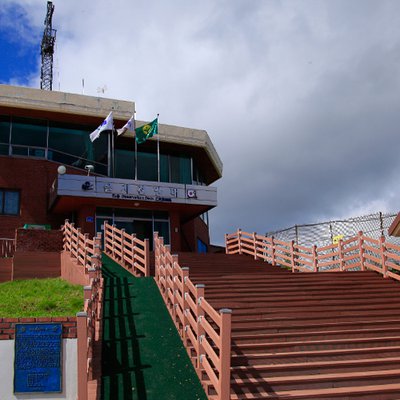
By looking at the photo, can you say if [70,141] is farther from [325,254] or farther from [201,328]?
[201,328]

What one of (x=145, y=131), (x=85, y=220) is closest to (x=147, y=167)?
(x=145, y=131)

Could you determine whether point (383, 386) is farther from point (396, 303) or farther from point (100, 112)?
point (100, 112)

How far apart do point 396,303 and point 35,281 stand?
11560 mm

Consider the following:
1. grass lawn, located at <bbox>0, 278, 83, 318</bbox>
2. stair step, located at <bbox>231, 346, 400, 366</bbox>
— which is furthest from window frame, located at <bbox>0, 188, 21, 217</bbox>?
stair step, located at <bbox>231, 346, 400, 366</bbox>

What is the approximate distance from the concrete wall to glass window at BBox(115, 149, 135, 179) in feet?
67.5

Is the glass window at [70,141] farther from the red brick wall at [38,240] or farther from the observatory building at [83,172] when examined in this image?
the red brick wall at [38,240]

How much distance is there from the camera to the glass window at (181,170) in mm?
28875

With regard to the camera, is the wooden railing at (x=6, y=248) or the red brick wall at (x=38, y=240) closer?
the red brick wall at (x=38, y=240)

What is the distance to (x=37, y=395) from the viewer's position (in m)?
6.90

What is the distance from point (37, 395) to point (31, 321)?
100 centimetres

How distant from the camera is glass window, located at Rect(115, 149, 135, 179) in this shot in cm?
2752

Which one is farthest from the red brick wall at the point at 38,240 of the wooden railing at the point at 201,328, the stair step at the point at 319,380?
the stair step at the point at 319,380

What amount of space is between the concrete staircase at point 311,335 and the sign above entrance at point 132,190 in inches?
443

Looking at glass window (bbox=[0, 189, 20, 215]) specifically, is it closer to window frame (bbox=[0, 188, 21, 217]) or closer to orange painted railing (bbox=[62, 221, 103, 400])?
window frame (bbox=[0, 188, 21, 217])
